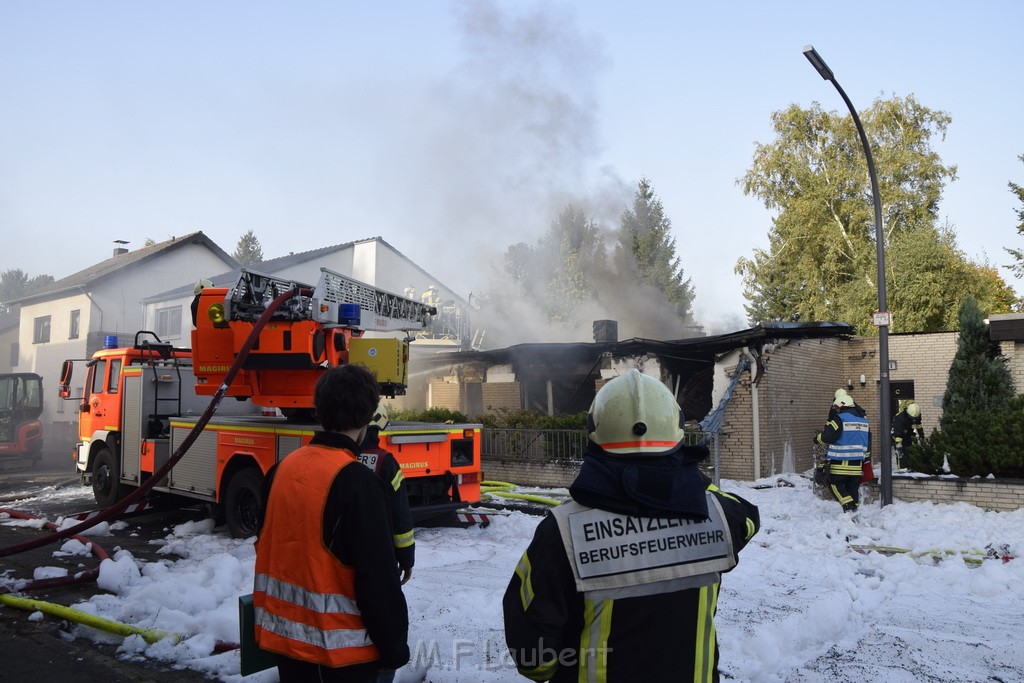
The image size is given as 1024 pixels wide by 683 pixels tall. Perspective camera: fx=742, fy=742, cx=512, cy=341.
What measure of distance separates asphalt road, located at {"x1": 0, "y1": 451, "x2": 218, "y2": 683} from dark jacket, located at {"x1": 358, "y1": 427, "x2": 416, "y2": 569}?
1.82 m

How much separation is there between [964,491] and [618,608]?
9.75 metres

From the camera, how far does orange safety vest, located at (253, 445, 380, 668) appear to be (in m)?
2.50

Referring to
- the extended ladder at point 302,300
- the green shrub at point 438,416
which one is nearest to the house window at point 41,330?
the green shrub at point 438,416

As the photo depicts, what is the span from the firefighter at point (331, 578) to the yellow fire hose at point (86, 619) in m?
3.09

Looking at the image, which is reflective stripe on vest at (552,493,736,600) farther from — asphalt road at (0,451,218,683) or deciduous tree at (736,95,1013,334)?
deciduous tree at (736,95,1013,334)

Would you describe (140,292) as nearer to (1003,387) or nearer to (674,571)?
(1003,387)

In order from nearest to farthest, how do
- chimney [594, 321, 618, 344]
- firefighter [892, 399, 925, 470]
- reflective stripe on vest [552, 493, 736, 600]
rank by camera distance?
reflective stripe on vest [552, 493, 736, 600]
firefighter [892, 399, 925, 470]
chimney [594, 321, 618, 344]

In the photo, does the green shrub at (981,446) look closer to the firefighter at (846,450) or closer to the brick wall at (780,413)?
the firefighter at (846,450)

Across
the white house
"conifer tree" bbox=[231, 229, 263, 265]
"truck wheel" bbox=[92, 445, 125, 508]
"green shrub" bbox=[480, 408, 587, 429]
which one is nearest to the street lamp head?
"green shrub" bbox=[480, 408, 587, 429]

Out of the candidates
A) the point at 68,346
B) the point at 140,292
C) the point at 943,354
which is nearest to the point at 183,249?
the point at 140,292

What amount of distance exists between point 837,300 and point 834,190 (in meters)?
4.78

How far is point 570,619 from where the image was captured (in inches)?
79.2

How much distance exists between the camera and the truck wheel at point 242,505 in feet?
27.7

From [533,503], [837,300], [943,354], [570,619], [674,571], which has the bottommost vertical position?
[533,503]
